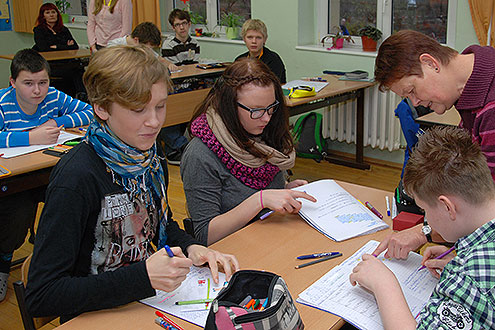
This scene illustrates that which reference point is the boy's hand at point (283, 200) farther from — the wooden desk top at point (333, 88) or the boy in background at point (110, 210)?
the wooden desk top at point (333, 88)

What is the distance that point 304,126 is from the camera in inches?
197

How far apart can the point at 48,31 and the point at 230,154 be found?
19.0 feet

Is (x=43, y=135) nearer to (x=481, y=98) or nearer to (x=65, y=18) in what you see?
(x=481, y=98)

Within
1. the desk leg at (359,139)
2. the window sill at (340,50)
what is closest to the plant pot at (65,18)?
the window sill at (340,50)

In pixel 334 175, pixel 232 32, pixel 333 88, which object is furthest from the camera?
pixel 232 32

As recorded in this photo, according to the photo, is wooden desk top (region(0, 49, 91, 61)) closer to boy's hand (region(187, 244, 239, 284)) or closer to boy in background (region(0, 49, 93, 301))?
boy in background (region(0, 49, 93, 301))

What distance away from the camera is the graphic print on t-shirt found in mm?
1397

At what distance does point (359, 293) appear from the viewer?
1360 mm

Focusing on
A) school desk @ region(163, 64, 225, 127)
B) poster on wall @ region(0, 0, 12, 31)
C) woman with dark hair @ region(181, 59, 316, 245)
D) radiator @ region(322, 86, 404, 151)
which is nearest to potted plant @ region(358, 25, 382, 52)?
radiator @ region(322, 86, 404, 151)

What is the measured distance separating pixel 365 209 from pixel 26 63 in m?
2.08

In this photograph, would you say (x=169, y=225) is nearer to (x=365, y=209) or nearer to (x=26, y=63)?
(x=365, y=209)

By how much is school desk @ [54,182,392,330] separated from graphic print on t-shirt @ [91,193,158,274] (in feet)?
0.50

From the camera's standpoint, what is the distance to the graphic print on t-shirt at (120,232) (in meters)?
1.40

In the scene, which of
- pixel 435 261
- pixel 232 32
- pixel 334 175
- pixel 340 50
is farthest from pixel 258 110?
pixel 232 32
